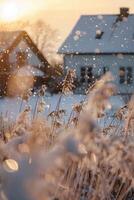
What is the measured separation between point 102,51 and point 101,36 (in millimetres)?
1964

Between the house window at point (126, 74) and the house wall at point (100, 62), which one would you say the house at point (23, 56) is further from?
the house window at point (126, 74)

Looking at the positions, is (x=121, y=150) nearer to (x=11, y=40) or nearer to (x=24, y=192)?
(x=24, y=192)

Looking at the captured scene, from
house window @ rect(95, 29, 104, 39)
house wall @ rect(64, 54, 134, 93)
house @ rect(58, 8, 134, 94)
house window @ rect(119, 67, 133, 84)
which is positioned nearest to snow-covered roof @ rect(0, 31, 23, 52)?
house @ rect(58, 8, 134, 94)

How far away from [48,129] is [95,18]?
4267 cm

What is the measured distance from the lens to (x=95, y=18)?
4722 cm

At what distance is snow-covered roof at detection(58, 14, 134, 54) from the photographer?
44.3 metres

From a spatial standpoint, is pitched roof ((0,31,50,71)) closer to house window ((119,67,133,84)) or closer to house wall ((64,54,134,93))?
house wall ((64,54,134,93))

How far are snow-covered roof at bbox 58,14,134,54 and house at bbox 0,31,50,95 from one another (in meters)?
1.88

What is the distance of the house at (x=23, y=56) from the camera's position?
4172 cm

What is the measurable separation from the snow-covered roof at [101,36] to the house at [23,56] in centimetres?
188

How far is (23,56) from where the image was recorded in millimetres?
43438

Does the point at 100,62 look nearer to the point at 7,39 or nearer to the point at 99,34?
the point at 99,34

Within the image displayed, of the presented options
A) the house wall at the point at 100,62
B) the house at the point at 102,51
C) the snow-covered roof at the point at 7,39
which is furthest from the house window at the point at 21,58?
the house wall at the point at 100,62

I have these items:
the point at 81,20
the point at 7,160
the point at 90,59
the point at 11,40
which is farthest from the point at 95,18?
the point at 7,160
